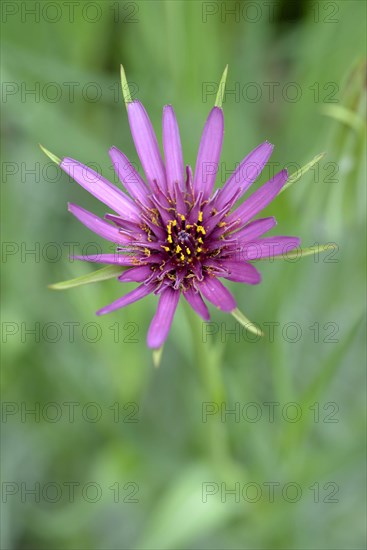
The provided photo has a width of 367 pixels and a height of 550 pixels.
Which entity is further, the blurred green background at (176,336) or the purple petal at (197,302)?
the blurred green background at (176,336)

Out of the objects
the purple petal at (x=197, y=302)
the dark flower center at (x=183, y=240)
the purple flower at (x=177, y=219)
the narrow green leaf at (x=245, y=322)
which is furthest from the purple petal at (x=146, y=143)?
the narrow green leaf at (x=245, y=322)

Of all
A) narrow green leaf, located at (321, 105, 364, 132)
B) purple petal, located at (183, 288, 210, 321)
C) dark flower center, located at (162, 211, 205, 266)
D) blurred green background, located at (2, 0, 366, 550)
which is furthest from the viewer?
blurred green background, located at (2, 0, 366, 550)

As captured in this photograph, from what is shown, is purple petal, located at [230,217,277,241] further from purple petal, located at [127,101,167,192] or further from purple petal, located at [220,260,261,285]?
purple petal, located at [127,101,167,192]

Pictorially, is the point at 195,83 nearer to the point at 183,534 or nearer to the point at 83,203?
the point at 83,203

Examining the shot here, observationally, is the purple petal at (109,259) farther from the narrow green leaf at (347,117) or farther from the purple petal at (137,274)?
the narrow green leaf at (347,117)

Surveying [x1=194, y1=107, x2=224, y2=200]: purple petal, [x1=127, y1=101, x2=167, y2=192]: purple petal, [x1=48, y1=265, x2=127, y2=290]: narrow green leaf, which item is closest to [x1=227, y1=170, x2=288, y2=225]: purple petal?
[x1=194, y1=107, x2=224, y2=200]: purple petal

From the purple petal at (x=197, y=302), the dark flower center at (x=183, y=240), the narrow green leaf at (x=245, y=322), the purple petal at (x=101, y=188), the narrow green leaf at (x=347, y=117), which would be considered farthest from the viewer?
the narrow green leaf at (x=347, y=117)
